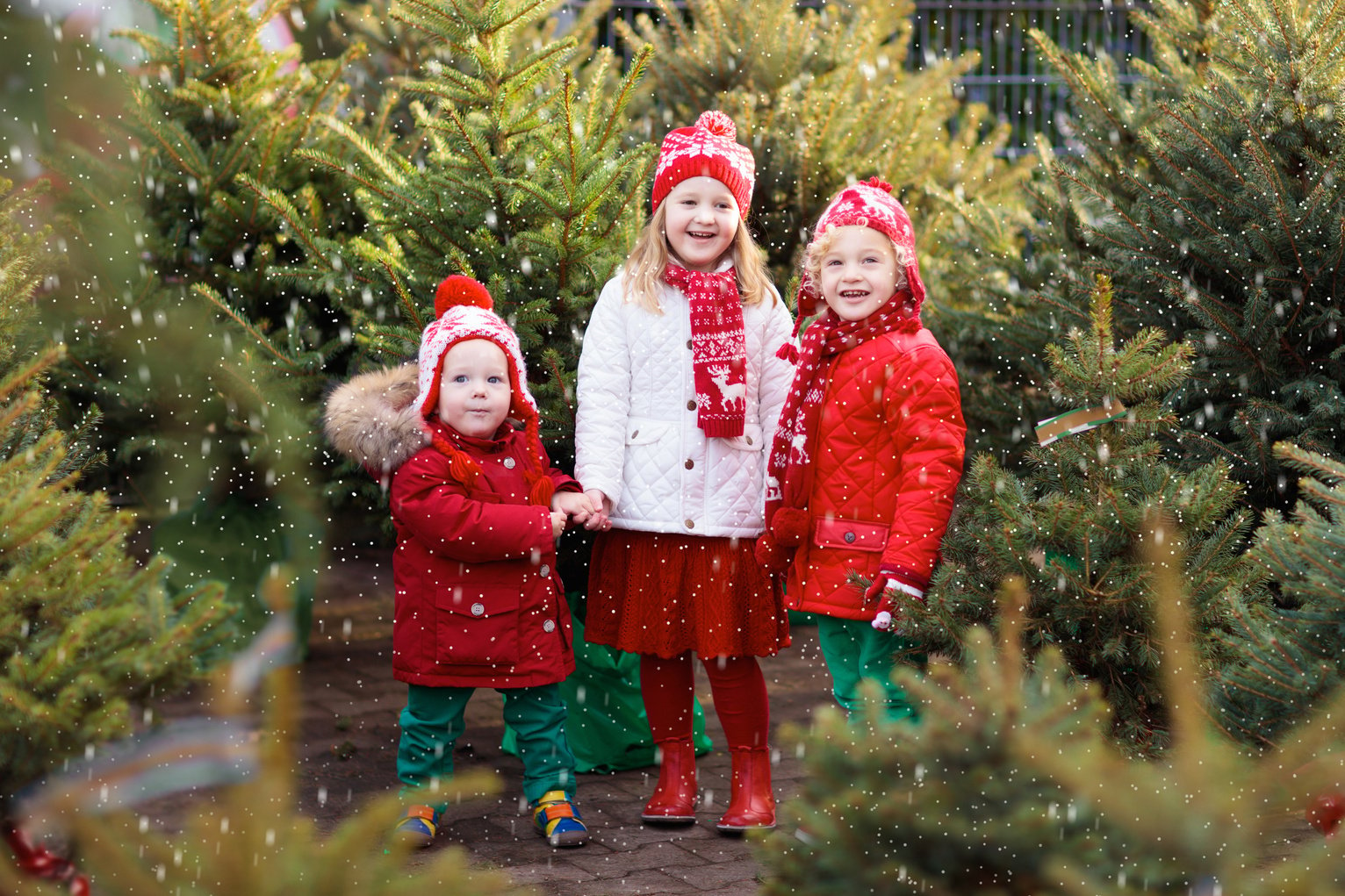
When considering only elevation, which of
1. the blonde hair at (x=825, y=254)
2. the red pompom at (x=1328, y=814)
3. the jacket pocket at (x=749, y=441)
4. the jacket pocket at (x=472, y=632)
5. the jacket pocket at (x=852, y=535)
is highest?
the blonde hair at (x=825, y=254)

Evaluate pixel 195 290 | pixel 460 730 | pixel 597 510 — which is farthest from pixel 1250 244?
pixel 195 290

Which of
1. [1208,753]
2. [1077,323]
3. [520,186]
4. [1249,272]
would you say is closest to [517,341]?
[520,186]

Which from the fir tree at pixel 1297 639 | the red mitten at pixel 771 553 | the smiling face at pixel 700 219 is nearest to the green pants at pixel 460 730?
the red mitten at pixel 771 553

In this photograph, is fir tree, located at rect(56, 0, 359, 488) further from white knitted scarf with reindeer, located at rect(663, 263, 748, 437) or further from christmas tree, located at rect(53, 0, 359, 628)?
white knitted scarf with reindeer, located at rect(663, 263, 748, 437)

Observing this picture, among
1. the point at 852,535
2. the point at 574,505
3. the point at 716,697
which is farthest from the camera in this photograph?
the point at 716,697

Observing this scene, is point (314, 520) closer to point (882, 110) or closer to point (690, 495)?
point (690, 495)

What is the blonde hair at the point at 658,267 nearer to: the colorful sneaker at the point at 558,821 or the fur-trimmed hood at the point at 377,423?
the fur-trimmed hood at the point at 377,423

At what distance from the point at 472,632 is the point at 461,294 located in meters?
1.06

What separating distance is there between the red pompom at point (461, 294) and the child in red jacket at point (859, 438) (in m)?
1.02

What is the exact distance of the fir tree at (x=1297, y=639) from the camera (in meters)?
2.55

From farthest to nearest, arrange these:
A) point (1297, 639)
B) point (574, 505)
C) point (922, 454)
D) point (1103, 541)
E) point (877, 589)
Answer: point (574, 505) → point (922, 454) → point (877, 589) → point (1103, 541) → point (1297, 639)

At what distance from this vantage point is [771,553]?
4129 mm

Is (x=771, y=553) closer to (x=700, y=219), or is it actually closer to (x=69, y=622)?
(x=700, y=219)

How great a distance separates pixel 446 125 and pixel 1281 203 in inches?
110
